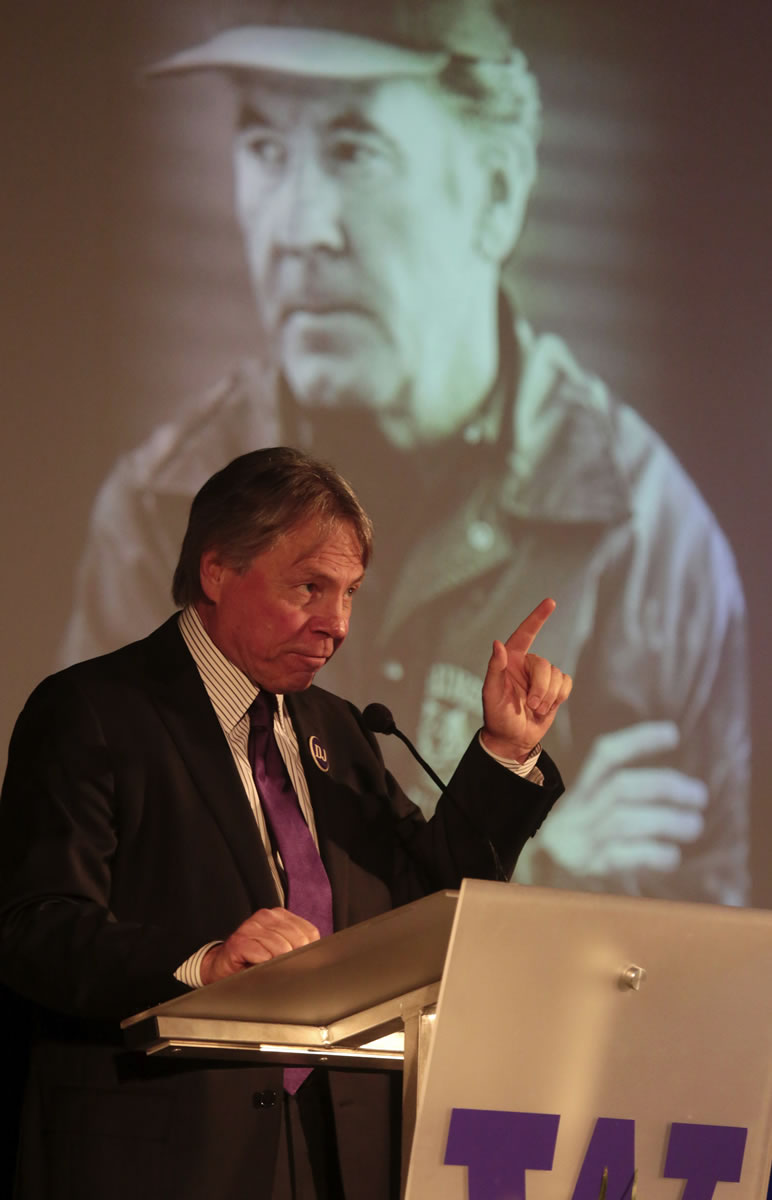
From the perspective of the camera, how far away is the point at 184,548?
2523mm

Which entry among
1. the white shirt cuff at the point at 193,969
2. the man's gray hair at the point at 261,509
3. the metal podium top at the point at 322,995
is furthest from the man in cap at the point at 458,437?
the metal podium top at the point at 322,995

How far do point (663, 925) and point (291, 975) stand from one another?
40 cm

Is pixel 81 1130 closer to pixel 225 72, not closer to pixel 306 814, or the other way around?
pixel 306 814

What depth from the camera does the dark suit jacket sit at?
192 cm

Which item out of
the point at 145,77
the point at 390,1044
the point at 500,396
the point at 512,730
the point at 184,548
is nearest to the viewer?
the point at 390,1044

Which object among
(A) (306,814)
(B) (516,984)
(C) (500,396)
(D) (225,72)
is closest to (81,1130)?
(A) (306,814)

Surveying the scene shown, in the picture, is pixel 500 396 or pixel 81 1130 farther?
pixel 500 396

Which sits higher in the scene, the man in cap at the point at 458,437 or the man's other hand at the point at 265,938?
the man in cap at the point at 458,437

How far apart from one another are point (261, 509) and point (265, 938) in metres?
0.89

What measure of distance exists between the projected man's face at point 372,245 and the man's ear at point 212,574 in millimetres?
1298

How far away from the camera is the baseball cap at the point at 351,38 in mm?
3662

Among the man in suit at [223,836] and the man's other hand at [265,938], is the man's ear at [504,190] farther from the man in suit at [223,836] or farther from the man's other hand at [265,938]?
the man's other hand at [265,938]

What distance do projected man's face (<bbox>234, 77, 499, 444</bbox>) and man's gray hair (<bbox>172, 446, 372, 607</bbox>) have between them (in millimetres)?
1230

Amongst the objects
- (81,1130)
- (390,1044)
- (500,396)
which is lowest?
(81,1130)
